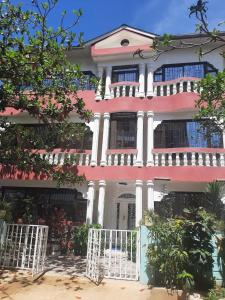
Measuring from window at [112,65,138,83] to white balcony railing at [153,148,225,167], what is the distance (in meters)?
4.63

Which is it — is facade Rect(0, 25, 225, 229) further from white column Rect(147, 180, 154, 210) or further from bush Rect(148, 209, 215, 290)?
bush Rect(148, 209, 215, 290)

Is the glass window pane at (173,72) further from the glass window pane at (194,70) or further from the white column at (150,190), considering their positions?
the white column at (150,190)

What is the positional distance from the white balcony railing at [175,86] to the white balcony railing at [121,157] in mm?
3323

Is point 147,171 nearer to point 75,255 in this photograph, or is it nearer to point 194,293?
point 75,255

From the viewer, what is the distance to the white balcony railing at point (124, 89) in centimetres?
1555

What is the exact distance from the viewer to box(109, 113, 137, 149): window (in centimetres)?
1580

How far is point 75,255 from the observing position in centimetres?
1294

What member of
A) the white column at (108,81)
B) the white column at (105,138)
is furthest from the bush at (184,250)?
the white column at (108,81)

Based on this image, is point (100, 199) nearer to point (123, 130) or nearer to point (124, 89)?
point (123, 130)

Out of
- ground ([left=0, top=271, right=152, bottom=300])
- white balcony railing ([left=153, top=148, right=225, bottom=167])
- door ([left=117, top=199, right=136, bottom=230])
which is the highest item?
white balcony railing ([left=153, top=148, right=225, bottom=167])

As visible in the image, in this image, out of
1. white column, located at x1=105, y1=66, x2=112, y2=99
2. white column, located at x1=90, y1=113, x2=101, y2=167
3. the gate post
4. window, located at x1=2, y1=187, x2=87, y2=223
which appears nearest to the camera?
the gate post

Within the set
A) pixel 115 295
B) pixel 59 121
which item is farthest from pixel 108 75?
pixel 115 295

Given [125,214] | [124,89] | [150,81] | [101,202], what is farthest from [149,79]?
[125,214]

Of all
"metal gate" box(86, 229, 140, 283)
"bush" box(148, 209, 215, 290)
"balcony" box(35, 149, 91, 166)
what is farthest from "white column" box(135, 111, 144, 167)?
"bush" box(148, 209, 215, 290)
